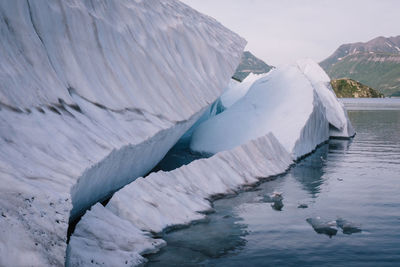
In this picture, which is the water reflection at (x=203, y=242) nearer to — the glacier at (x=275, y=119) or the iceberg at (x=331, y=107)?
the glacier at (x=275, y=119)

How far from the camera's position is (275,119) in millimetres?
14781

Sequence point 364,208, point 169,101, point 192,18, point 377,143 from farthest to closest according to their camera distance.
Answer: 1. point 377,143
2. point 192,18
3. point 169,101
4. point 364,208

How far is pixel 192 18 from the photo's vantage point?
14227mm

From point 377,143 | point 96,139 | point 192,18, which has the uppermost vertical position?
point 192,18

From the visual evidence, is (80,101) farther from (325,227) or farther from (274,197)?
(325,227)

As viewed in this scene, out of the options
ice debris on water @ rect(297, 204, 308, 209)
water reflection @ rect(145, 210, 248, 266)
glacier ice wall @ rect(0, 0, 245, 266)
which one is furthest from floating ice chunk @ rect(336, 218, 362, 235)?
glacier ice wall @ rect(0, 0, 245, 266)

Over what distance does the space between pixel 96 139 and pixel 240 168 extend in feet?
15.5

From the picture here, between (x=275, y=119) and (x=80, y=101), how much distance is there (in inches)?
363

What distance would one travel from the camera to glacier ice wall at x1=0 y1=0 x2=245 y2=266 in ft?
12.3

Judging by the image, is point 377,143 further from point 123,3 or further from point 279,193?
point 123,3

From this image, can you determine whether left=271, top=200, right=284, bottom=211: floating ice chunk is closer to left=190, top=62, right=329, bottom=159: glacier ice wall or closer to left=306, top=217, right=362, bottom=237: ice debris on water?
left=306, top=217, right=362, bottom=237: ice debris on water

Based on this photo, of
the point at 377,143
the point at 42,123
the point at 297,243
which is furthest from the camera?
the point at 377,143

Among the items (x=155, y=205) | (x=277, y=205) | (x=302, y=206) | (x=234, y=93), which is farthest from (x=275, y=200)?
(x=234, y=93)

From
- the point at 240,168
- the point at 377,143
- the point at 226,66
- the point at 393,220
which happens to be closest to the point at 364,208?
the point at 393,220
